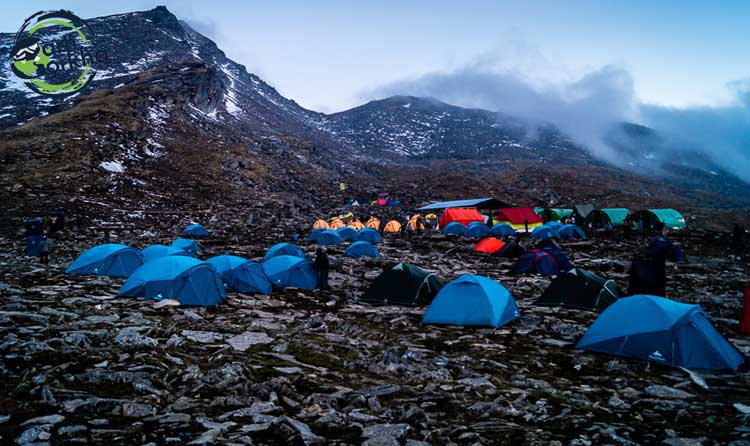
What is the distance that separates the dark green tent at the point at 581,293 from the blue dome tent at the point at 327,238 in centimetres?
1694

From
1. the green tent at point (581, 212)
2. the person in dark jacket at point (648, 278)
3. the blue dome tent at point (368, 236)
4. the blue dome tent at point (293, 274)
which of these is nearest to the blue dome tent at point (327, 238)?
the blue dome tent at point (368, 236)

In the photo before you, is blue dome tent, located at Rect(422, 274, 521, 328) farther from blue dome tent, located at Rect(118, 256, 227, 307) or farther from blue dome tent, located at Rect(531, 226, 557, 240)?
blue dome tent, located at Rect(531, 226, 557, 240)

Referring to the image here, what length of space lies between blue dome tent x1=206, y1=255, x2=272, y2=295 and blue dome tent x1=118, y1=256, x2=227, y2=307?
4.48 feet

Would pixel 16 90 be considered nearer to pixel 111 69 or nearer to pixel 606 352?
pixel 111 69

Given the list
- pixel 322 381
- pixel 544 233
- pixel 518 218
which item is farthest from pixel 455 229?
pixel 322 381

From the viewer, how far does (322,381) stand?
6629 mm

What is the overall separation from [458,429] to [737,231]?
30.3 metres

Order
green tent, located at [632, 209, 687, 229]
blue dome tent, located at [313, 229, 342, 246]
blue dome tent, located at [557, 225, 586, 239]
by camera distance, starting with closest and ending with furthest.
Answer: blue dome tent, located at [313, 229, 342, 246], blue dome tent, located at [557, 225, 586, 239], green tent, located at [632, 209, 687, 229]

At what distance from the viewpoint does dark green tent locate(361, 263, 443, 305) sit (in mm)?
12336

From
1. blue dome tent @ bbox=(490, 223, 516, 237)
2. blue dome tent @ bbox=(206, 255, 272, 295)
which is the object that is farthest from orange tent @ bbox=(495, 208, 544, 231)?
blue dome tent @ bbox=(206, 255, 272, 295)

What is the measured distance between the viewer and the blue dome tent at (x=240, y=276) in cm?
1309

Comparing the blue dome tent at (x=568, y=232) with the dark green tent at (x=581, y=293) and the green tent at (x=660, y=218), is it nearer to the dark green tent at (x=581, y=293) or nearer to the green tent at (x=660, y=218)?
the green tent at (x=660, y=218)

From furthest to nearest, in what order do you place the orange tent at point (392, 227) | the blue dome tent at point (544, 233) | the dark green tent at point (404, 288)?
1. the orange tent at point (392, 227)
2. the blue dome tent at point (544, 233)
3. the dark green tent at point (404, 288)

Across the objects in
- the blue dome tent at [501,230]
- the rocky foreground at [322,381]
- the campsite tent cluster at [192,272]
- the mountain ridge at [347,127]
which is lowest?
the rocky foreground at [322,381]
